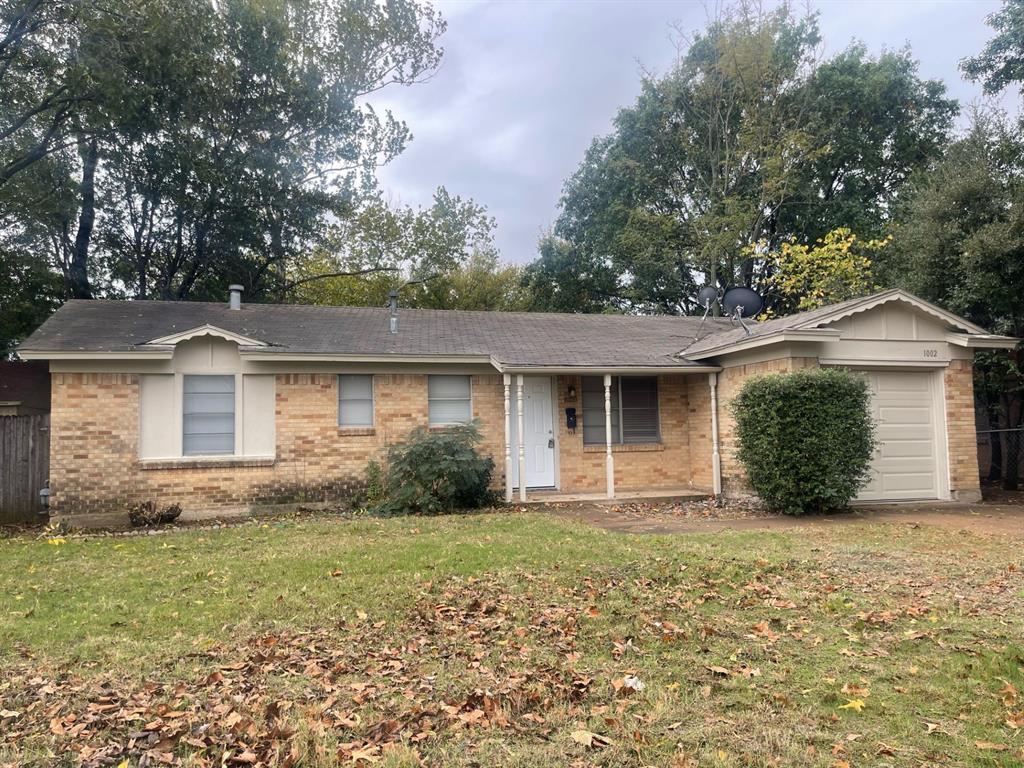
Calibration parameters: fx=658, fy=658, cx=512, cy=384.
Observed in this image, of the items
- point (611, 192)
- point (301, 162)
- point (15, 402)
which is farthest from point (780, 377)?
point (611, 192)

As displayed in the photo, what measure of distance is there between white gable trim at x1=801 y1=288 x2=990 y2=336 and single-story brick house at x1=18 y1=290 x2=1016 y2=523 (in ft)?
0.12

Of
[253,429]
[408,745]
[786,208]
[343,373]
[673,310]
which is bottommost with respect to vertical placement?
[408,745]

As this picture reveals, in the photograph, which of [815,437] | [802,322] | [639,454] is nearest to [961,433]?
[802,322]

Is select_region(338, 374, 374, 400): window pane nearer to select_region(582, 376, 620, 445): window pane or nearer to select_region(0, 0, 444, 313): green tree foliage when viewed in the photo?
select_region(582, 376, 620, 445): window pane

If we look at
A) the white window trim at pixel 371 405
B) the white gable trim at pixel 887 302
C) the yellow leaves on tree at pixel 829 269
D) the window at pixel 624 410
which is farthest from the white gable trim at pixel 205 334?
the yellow leaves on tree at pixel 829 269

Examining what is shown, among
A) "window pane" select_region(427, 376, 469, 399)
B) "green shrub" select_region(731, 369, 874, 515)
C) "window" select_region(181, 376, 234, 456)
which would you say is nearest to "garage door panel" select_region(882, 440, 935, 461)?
"green shrub" select_region(731, 369, 874, 515)

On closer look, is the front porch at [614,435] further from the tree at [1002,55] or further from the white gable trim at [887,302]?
the tree at [1002,55]

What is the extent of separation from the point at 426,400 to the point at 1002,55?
15634 millimetres

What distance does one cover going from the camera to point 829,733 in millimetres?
3143

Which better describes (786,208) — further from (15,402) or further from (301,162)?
(15,402)

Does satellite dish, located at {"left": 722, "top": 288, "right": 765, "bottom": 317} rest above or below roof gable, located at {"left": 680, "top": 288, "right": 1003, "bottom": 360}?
above

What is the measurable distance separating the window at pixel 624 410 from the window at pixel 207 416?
6936 millimetres

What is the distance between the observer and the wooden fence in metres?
12.0

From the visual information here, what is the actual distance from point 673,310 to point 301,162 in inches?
649
